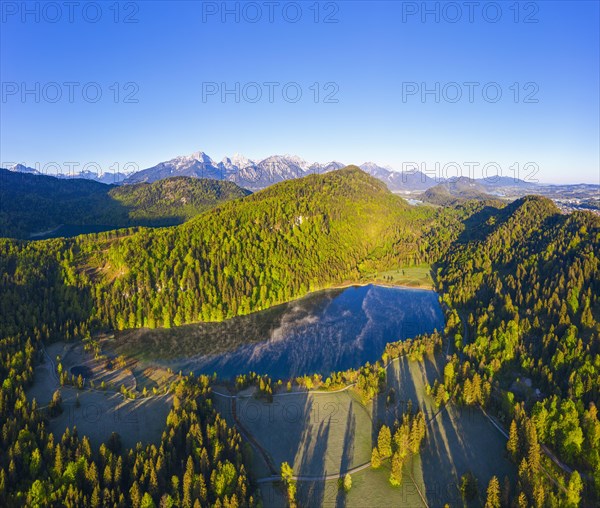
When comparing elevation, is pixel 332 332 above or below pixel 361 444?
above

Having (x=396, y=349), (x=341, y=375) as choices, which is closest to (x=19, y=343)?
(x=341, y=375)

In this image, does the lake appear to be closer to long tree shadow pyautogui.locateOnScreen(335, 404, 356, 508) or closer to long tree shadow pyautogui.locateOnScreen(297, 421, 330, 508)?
long tree shadow pyautogui.locateOnScreen(335, 404, 356, 508)

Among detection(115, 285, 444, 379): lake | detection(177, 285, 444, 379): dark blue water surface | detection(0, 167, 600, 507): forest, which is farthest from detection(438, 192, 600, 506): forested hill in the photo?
detection(115, 285, 444, 379): lake

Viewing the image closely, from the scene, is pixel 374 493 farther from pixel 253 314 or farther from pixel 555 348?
pixel 253 314

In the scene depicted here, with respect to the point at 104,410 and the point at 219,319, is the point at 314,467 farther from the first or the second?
the point at 219,319

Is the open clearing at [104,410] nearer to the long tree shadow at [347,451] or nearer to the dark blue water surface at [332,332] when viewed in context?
the dark blue water surface at [332,332]

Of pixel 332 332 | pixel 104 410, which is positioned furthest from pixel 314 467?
pixel 332 332
